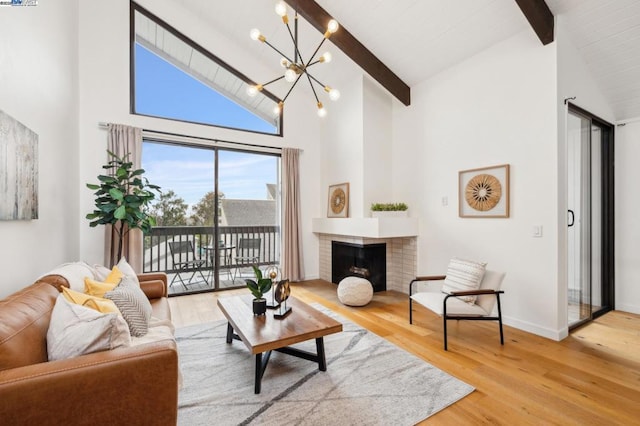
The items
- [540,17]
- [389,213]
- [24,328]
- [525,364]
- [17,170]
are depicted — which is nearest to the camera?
[24,328]

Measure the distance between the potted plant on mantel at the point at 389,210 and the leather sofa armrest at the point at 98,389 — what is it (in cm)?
335

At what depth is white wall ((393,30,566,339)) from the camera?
3.02m

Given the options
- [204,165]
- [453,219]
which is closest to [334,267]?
[453,219]

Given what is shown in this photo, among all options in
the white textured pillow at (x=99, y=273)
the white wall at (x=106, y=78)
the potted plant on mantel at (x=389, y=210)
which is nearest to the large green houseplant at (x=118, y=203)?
the white wall at (x=106, y=78)

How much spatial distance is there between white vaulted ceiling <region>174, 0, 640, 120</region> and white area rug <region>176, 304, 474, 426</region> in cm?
356

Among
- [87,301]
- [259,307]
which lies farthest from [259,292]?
[87,301]

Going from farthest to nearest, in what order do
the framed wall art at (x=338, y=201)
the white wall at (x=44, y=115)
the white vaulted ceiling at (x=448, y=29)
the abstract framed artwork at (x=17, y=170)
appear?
the framed wall art at (x=338, y=201) → the white vaulted ceiling at (x=448, y=29) → the white wall at (x=44, y=115) → the abstract framed artwork at (x=17, y=170)

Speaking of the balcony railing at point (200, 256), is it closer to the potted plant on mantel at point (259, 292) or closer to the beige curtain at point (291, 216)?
the beige curtain at point (291, 216)

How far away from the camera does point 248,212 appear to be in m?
A: 5.34

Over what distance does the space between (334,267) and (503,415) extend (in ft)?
12.0

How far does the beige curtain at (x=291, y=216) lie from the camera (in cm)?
537

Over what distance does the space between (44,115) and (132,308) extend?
194cm

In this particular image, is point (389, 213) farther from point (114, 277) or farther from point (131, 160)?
point (131, 160)

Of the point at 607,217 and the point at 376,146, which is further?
the point at 376,146
